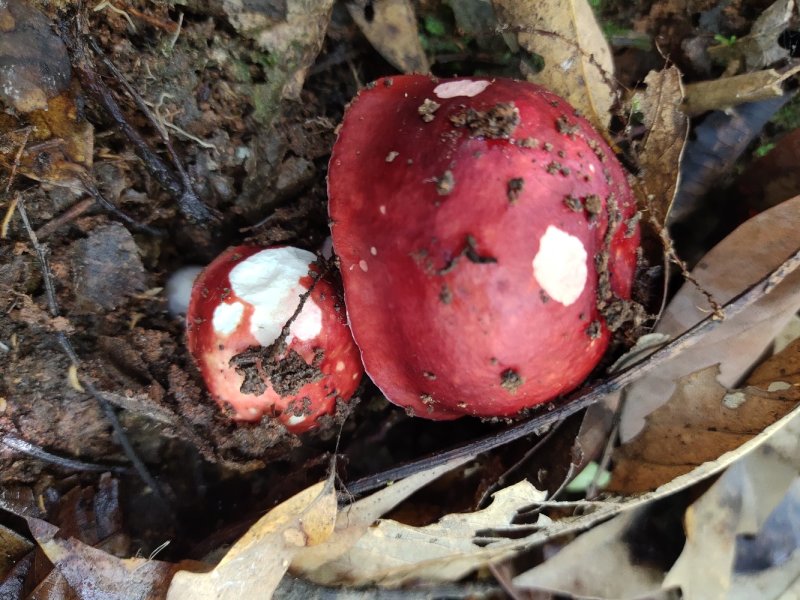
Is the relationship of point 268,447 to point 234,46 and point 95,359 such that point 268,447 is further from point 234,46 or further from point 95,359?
point 234,46

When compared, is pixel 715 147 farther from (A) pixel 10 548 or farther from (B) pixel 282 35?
Result: (A) pixel 10 548

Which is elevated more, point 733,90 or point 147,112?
point 147,112

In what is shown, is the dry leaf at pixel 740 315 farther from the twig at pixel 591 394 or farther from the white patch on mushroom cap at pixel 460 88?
the white patch on mushroom cap at pixel 460 88

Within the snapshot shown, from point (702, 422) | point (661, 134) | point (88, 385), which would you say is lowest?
point (702, 422)

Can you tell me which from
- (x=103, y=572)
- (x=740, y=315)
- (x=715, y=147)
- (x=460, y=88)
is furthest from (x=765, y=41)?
(x=103, y=572)

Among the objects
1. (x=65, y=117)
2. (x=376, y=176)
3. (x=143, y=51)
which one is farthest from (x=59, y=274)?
(x=376, y=176)
